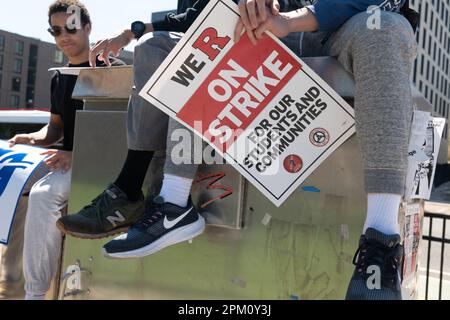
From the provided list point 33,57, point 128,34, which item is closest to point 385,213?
point 128,34

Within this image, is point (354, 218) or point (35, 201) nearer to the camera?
point (354, 218)

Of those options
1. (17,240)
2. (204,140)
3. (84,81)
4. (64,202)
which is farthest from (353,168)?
(17,240)

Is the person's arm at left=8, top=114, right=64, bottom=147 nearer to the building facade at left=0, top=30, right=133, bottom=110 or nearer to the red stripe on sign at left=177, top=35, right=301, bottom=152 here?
the red stripe on sign at left=177, top=35, right=301, bottom=152

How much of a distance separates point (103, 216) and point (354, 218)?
0.84m

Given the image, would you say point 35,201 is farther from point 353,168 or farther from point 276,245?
point 353,168

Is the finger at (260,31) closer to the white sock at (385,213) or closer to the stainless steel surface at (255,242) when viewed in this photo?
the stainless steel surface at (255,242)

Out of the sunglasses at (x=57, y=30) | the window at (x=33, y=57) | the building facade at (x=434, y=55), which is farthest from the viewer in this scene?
the window at (x=33, y=57)

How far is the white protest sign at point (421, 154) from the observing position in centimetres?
151

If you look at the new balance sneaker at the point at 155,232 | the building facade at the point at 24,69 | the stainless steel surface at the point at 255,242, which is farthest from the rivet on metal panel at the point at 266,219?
the building facade at the point at 24,69

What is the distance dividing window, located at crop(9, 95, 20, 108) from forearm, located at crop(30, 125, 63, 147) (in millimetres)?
65694

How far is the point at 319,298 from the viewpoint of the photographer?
60.8 inches

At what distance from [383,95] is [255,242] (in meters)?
0.67

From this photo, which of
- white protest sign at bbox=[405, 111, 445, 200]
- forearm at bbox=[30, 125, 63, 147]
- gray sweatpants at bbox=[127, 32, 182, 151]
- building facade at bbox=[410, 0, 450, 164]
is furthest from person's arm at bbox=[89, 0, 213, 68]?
building facade at bbox=[410, 0, 450, 164]

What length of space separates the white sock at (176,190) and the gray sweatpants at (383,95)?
591mm
